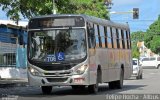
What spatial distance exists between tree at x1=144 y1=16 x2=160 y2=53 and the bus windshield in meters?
125

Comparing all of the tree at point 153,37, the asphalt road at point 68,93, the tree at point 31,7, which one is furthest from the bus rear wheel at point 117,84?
the tree at point 153,37

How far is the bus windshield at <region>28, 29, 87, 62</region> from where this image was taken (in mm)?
22031

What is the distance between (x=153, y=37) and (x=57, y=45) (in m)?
132

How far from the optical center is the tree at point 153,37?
147 meters

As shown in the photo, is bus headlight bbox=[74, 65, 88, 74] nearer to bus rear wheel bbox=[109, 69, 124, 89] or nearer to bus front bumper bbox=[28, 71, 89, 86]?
bus front bumper bbox=[28, 71, 89, 86]

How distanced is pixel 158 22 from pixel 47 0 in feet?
405

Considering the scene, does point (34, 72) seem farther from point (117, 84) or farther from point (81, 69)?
point (117, 84)

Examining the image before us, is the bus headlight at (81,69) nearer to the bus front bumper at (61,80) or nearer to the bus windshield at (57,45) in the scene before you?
the bus front bumper at (61,80)

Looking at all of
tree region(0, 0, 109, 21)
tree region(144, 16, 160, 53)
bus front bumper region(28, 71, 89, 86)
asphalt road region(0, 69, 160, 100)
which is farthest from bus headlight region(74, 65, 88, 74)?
tree region(144, 16, 160, 53)

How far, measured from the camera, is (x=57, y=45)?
22.3 meters

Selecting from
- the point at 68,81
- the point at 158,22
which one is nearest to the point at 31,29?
the point at 68,81

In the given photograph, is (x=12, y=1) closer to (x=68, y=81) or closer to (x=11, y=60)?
(x=68, y=81)

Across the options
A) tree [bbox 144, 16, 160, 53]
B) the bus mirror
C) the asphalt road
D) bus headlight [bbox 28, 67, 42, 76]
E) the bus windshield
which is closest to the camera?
the asphalt road

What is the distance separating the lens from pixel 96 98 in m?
20.2
